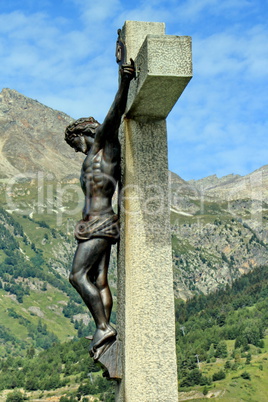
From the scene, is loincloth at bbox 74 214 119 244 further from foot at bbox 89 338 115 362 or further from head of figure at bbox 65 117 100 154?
foot at bbox 89 338 115 362

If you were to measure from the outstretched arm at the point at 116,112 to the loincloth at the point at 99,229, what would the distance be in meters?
0.91

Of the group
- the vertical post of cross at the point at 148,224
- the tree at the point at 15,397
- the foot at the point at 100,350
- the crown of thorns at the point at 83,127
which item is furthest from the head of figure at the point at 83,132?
the tree at the point at 15,397

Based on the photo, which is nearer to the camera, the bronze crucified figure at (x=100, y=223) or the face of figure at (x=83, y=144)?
the bronze crucified figure at (x=100, y=223)

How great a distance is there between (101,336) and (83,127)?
2.57 meters

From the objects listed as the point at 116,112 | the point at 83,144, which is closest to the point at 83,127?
the point at 83,144

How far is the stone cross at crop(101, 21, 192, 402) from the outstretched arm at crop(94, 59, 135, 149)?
0.13 metres

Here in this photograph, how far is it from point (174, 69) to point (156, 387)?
3432 millimetres

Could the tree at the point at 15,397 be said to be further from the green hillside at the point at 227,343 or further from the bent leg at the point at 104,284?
the bent leg at the point at 104,284

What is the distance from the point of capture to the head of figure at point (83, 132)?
25.9ft

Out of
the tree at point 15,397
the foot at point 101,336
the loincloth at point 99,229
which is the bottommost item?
the tree at point 15,397

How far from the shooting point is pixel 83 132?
7.93 meters

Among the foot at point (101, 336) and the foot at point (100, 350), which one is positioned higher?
the foot at point (101, 336)

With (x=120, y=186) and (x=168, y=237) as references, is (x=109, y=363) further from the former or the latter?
(x=120, y=186)

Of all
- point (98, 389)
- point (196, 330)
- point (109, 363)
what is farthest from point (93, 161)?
point (196, 330)
